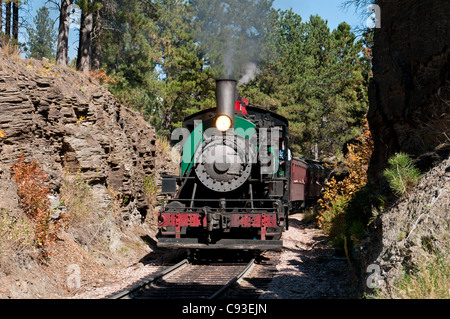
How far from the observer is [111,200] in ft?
38.6

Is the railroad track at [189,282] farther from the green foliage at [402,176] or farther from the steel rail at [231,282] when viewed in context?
the green foliage at [402,176]

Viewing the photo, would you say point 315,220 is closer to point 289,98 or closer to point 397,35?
point 397,35

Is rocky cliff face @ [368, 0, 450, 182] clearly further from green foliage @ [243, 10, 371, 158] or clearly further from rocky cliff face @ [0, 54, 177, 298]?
green foliage @ [243, 10, 371, 158]

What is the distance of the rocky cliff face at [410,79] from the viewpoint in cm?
746

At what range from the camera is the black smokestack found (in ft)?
31.2

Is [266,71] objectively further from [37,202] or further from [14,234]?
[14,234]

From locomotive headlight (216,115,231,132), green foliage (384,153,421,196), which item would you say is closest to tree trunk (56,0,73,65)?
locomotive headlight (216,115,231,132)

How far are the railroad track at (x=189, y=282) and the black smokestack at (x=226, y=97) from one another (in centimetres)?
319

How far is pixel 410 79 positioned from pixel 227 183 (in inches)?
163

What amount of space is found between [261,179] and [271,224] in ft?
3.44

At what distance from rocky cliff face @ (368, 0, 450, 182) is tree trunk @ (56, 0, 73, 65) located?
11.3 metres

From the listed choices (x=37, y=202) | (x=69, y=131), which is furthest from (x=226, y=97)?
(x=37, y=202)
